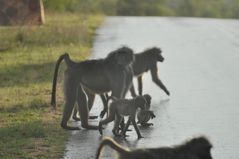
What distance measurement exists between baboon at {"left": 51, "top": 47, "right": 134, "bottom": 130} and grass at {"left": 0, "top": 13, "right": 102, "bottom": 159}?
0.42 metres

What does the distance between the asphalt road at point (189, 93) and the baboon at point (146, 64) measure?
0.27m

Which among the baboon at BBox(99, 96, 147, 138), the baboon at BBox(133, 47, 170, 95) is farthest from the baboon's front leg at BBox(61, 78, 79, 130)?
the baboon at BBox(133, 47, 170, 95)

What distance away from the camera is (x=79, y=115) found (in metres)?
11.4

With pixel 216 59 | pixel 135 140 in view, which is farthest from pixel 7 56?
pixel 135 140

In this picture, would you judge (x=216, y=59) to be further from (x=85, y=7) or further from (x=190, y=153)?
(x=85, y=7)

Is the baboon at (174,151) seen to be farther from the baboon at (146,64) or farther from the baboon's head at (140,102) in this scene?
the baboon at (146,64)

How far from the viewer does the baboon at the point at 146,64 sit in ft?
46.5

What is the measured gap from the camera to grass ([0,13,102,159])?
9891mm

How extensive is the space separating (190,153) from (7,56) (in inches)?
524

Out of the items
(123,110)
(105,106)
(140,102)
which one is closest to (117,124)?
(123,110)

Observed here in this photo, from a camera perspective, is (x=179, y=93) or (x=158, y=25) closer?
(x=179, y=93)

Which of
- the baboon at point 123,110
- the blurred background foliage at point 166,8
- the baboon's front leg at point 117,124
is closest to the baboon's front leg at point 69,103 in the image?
the baboon at point 123,110

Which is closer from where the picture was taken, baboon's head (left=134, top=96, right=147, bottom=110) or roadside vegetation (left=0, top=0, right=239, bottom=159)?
roadside vegetation (left=0, top=0, right=239, bottom=159)

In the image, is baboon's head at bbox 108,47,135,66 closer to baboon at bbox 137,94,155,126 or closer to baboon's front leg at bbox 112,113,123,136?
baboon at bbox 137,94,155,126
